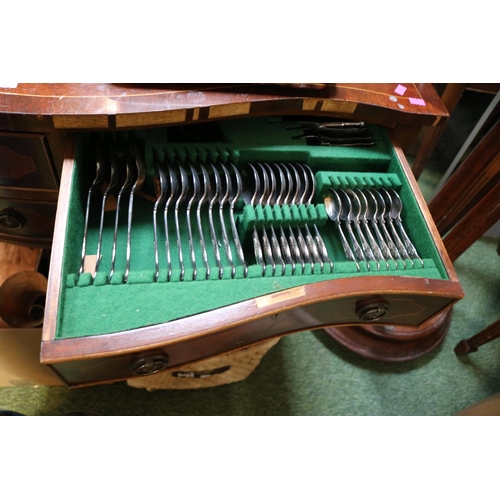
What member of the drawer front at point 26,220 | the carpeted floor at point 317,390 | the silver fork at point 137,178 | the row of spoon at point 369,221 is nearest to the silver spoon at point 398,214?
the row of spoon at point 369,221

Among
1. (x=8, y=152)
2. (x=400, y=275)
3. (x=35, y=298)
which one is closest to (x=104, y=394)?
(x=35, y=298)

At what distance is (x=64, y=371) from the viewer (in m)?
0.68

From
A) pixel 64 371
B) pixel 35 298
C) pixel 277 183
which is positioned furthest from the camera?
pixel 35 298

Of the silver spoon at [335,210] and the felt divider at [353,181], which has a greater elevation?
the felt divider at [353,181]

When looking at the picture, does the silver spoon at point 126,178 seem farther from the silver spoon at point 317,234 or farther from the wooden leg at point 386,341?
the wooden leg at point 386,341

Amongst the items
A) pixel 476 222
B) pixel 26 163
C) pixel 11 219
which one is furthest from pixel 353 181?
pixel 11 219

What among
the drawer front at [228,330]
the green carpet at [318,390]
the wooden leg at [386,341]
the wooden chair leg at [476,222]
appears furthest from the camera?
the wooden leg at [386,341]

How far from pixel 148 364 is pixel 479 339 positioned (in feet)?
3.95

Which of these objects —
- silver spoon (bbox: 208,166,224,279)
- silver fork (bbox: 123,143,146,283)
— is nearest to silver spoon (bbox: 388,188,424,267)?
silver spoon (bbox: 208,166,224,279)

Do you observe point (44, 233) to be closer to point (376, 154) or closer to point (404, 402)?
point (376, 154)

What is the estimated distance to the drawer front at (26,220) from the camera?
96 centimetres

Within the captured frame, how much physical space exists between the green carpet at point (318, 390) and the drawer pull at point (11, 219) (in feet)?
1.78

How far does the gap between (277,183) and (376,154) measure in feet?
0.86

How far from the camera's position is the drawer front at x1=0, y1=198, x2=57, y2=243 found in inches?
37.8
